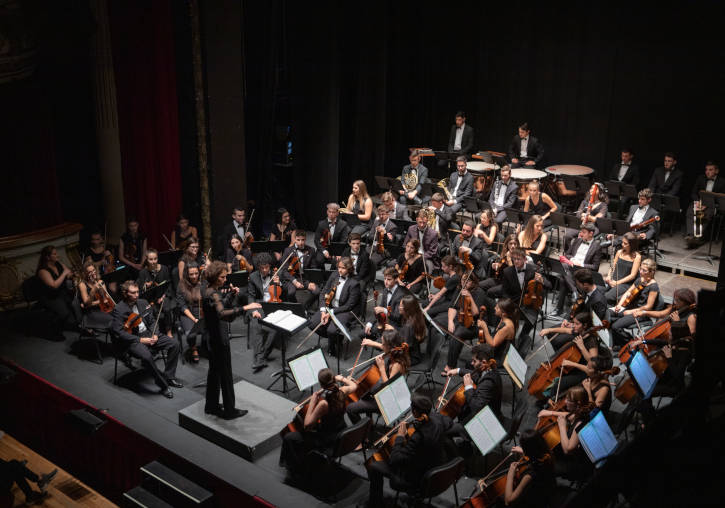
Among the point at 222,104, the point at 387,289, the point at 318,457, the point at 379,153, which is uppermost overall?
the point at 222,104

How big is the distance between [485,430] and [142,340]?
3846mm

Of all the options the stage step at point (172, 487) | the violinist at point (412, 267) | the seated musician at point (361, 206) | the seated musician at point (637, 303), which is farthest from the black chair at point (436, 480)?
the seated musician at point (361, 206)

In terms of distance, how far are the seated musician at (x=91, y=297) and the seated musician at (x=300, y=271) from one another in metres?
2.10

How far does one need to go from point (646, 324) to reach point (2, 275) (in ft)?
26.7

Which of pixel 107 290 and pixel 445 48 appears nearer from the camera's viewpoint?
pixel 107 290

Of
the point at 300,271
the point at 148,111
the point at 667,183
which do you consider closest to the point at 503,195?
the point at 667,183

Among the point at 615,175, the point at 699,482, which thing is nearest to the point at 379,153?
the point at 615,175

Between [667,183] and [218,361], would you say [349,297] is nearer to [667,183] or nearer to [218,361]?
[218,361]

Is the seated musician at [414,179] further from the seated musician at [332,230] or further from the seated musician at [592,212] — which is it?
the seated musician at [592,212]

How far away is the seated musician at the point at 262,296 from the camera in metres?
7.66

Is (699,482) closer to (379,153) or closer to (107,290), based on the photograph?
(107,290)

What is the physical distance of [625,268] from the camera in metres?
8.13

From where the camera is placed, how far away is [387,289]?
773 centimetres

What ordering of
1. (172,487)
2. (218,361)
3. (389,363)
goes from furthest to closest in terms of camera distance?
(389,363)
(218,361)
(172,487)
